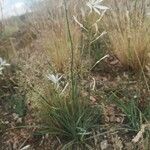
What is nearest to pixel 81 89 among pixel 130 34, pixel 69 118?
pixel 69 118

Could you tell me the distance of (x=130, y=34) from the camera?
470cm

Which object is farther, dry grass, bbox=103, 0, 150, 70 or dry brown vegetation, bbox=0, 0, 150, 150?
dry grass, bbox=103, 0, 150, 70

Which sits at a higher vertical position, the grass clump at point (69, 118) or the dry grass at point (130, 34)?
the dry grass at point (130, 34)

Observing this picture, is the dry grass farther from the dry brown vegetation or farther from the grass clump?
the grass clump

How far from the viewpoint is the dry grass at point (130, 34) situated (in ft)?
15.3

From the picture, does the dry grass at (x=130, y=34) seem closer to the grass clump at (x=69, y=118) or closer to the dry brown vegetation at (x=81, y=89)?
the dry brown vegetation at (x=81, y=89)

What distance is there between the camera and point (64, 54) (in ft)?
16.0

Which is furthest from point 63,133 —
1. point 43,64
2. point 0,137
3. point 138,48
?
point 138,48

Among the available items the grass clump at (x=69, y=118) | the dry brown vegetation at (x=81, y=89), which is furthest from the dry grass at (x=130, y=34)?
the grass clump at (x=69, y=118)

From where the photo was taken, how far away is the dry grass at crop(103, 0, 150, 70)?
4.66m

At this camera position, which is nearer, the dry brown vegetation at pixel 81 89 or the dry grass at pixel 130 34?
the dry brown vegetation at pixel 81 89

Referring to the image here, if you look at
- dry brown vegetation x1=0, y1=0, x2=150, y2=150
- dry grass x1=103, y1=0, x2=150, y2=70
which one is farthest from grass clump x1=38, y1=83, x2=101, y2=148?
dry grass x1=103, y1=0, x2=150, y2=70

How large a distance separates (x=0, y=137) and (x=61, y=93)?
2.63ft

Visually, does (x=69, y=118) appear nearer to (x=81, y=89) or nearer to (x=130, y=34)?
(x=81, y=89)
